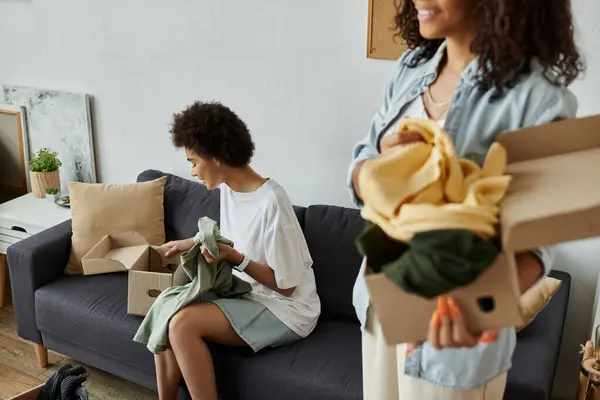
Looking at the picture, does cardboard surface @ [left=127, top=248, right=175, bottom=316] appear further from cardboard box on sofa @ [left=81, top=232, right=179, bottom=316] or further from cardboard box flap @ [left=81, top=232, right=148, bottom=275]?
cardboard box flap @ [left=81, top=232, right=148, bottom=275]

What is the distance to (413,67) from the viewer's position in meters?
1.17

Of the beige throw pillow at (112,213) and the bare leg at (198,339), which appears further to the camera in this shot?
the beige throw pillow at (112,213)

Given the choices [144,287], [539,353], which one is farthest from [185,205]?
[539,353]

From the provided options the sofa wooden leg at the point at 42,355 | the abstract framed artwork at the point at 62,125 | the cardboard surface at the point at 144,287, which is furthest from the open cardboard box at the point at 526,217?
the abstract framed artwork at the point at 62,125

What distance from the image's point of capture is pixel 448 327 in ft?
2.92

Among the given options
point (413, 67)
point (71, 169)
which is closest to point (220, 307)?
point (413, 67)

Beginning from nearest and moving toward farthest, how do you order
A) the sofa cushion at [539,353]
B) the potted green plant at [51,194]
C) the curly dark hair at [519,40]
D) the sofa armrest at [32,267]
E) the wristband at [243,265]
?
the curly dark hair at [519,40]
the sofa cushion at [539,353]
the wristband at [243,265]
the sofa armrest at [32,267]
the potted green plant at [51,194]

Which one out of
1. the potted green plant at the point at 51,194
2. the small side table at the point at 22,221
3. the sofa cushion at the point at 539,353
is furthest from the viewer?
the potted green plant at the point at 51,194

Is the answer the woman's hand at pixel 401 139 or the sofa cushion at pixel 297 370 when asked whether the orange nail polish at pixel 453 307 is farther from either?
the sofa cushion at pixel 297 370

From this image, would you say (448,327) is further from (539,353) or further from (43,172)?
(43,172)

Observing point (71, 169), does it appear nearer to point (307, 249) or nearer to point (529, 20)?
point (307, 249)

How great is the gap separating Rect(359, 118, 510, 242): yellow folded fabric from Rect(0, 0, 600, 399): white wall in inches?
52.7

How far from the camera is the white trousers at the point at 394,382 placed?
1083 millimetres

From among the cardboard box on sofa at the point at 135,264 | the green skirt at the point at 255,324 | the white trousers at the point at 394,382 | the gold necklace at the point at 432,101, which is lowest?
the green skirt at the point at 255,324
